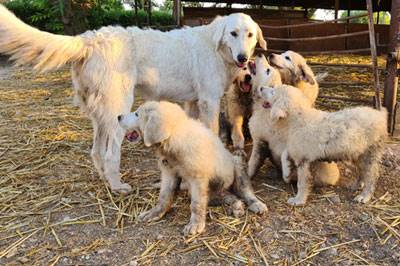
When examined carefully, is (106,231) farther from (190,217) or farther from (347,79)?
(347,79)

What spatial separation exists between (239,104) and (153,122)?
2060mm

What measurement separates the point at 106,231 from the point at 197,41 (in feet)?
7.70

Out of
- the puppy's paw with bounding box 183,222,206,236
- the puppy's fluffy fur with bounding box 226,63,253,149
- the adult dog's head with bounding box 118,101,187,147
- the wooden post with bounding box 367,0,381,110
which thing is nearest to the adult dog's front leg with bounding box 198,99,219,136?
the puppy's fluffy fur with bounding box 226,63,253,149

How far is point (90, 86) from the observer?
12.6 ft

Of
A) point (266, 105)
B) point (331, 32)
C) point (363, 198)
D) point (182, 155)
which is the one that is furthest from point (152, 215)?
point (331, 32)

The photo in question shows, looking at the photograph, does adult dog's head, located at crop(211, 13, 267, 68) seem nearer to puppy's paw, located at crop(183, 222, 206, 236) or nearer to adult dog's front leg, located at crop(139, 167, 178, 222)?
adult dog's front leg, located at crop(139, 167, 178, 222)

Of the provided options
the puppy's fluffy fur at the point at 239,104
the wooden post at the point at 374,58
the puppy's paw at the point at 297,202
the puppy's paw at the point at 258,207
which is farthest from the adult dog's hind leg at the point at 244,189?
the wooden post at the point at 374,58

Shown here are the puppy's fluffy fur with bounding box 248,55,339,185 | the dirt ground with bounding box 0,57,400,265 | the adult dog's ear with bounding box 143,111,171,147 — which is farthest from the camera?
the puppy's fluffy fur with bounding box 248,55,339,185

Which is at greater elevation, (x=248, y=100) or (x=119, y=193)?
(x=248, y=100)

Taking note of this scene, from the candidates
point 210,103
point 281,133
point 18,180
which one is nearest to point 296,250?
point 281,133

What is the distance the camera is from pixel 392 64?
16.7 ft

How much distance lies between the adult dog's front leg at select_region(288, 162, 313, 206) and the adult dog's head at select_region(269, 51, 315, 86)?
56.3 inches

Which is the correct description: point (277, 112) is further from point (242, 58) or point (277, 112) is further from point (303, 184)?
point (242, 58)

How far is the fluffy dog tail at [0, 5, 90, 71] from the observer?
3.40 m
